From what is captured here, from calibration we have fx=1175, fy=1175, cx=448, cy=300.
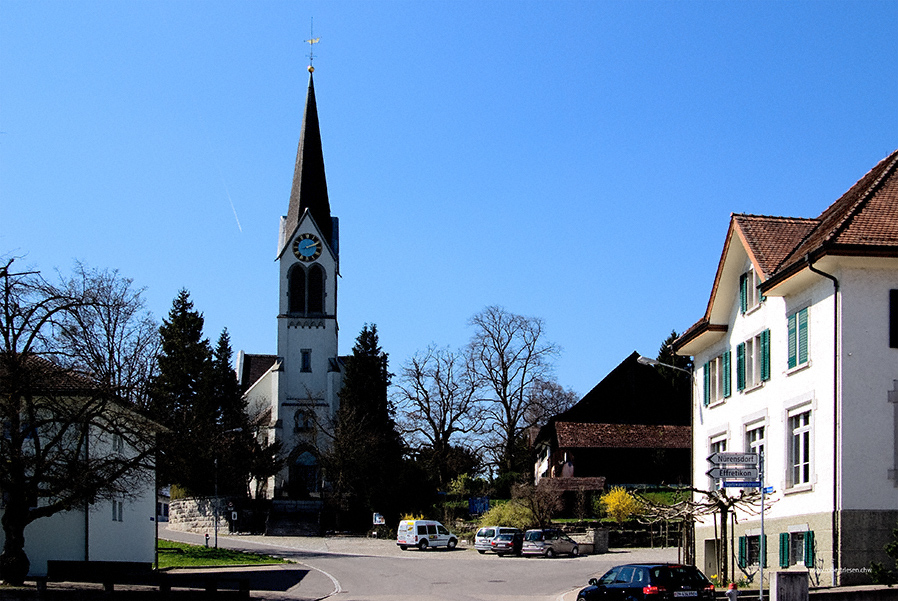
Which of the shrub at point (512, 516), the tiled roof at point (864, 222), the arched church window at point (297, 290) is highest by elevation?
the arched church window at point (297, 290)

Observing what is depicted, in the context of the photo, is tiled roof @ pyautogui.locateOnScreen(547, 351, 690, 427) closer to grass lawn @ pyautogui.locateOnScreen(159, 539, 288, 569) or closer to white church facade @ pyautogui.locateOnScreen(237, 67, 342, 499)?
white church facade @ pyautogui.locateOnScreen(237, 67, 342, 499)

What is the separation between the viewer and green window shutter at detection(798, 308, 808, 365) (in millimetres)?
25625

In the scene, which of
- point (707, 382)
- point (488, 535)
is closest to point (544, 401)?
point (488, 535)

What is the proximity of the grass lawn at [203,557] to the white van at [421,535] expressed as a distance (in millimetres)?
8202

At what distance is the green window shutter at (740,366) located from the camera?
30.2 m

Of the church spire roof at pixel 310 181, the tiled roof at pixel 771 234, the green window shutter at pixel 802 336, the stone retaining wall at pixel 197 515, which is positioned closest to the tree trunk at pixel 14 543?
the tiled roof at pixel 771 234

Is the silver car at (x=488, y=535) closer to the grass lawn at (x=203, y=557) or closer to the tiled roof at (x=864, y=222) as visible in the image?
the grass lawn at (x=203, y=557)

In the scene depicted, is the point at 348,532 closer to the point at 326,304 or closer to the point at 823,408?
the point at 326,304

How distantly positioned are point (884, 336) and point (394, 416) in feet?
181

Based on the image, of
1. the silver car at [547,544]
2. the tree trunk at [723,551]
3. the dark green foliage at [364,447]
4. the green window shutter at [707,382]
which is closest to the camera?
the tree trunk at [723,551]

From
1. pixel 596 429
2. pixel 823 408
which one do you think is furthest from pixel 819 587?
pixel 596 429

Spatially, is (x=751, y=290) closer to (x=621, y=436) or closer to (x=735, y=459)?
(x=735, y=459)

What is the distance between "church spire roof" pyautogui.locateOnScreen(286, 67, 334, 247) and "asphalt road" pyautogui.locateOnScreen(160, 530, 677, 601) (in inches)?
1306

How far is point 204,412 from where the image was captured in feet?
228
